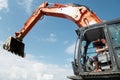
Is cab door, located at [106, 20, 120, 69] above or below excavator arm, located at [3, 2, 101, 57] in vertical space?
below

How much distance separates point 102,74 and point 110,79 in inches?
10.5

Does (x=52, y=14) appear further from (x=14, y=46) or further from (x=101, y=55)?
(x=101, y=55)

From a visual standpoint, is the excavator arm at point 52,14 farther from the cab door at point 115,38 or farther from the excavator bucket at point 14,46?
the cab door at point 115,38

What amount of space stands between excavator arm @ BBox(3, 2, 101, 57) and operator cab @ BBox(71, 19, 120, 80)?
287cm

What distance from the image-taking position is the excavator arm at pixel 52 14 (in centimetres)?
1213

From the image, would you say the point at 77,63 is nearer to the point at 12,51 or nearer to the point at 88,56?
the point at 88,56

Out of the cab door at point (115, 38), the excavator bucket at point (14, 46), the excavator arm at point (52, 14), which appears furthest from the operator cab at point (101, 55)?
the excavator bucket at point (14, 46)

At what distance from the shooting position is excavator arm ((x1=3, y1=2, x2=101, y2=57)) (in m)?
12.1

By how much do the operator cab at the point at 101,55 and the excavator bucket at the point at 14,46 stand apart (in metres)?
6.00

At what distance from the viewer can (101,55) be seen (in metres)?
8.48

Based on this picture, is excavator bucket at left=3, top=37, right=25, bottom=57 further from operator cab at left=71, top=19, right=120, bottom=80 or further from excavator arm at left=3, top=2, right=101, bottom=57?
operator cab at left=71, top=19, right=120, bottom=80

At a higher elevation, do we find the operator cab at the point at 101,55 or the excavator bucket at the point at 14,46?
the excavator bucket at the point at 14,46

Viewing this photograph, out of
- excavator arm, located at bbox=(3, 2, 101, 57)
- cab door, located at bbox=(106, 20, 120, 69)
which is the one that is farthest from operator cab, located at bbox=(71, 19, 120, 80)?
excavator arm, located at bbox=(3, 2, 101, 57)

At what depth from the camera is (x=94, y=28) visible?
8516 mm
